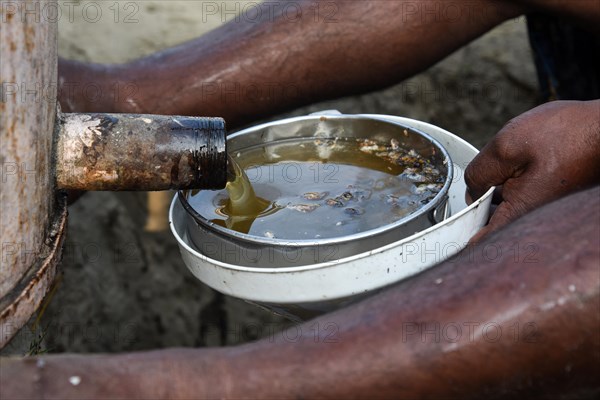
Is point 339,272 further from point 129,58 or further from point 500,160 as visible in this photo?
point 129,58

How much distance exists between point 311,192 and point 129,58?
1311 mm

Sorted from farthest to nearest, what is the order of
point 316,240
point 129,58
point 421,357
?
point 129,58 → point 316,240 → point 421,357

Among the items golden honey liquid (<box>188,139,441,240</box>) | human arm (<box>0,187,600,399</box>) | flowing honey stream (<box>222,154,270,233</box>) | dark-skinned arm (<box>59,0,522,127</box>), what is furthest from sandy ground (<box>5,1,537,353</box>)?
human arm (<box>0,187,600,399</box>)

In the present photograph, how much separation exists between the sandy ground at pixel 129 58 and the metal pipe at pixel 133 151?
125 centimetres

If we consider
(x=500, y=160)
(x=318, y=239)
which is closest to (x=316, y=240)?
(x=318, y=239)

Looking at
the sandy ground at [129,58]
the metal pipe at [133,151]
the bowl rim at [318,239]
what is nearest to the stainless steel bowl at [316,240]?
the bowl rim at [318,239]

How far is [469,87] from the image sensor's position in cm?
275

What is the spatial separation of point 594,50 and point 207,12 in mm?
1219

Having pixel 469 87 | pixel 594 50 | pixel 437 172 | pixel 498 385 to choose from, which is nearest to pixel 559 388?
pixel 498 385

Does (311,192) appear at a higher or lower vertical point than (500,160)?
lower

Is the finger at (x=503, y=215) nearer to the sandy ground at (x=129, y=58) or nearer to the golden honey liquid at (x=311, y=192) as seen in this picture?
the golden honey liquid at (x=311, y=192)

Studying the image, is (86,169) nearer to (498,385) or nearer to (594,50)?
(498,385)

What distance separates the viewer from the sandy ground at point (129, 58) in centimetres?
272

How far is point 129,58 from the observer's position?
2707 millimetres
